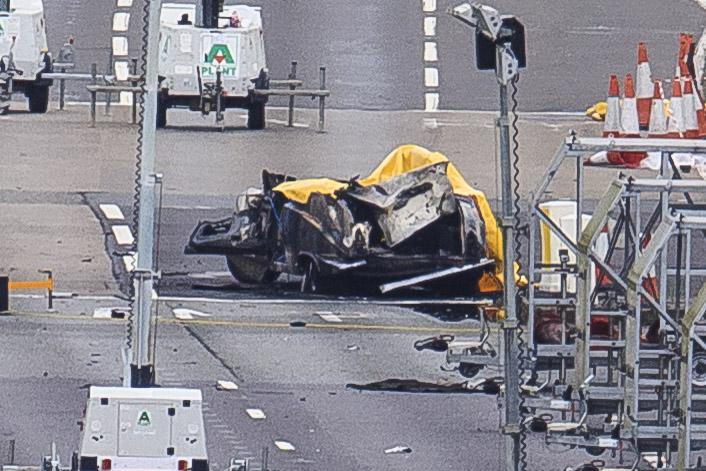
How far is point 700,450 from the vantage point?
1337cm

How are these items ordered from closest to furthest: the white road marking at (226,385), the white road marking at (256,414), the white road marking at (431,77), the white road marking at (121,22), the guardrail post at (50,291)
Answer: the white road marking at (256,414) < the white road marking at (226,385) < the guardrail post at (50,291) < the white road marking at (431,77) < the white road marking at (121,22)

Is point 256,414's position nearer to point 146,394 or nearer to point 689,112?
point 146,394

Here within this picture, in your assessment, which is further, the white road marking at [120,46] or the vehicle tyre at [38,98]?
the white road marking at [120,46]

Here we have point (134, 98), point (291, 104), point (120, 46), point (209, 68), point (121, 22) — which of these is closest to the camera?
point (209, 68)

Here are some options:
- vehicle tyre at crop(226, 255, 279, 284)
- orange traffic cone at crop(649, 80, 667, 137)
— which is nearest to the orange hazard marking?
vehicle tyre at crop(226, 255, 279, 284)

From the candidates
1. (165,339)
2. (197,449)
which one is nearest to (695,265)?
(165,339)

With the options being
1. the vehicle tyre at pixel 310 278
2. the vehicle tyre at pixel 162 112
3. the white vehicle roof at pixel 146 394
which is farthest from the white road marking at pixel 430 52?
the white vehicle roof at pixel 146 394

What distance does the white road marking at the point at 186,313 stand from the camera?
20.2 metres

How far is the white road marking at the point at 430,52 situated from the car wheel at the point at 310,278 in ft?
51.0

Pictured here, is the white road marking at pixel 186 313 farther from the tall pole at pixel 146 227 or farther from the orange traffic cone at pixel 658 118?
the orange traffic cone at pixel 658 118

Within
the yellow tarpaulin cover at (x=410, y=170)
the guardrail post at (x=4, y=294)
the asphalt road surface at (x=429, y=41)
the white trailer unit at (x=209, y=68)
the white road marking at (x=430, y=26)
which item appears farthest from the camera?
the white road marking at (x=430, y=26)

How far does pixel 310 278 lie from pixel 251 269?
2.34ft

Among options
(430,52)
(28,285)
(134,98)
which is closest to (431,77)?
A: (430,52)

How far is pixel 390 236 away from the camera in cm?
2114
